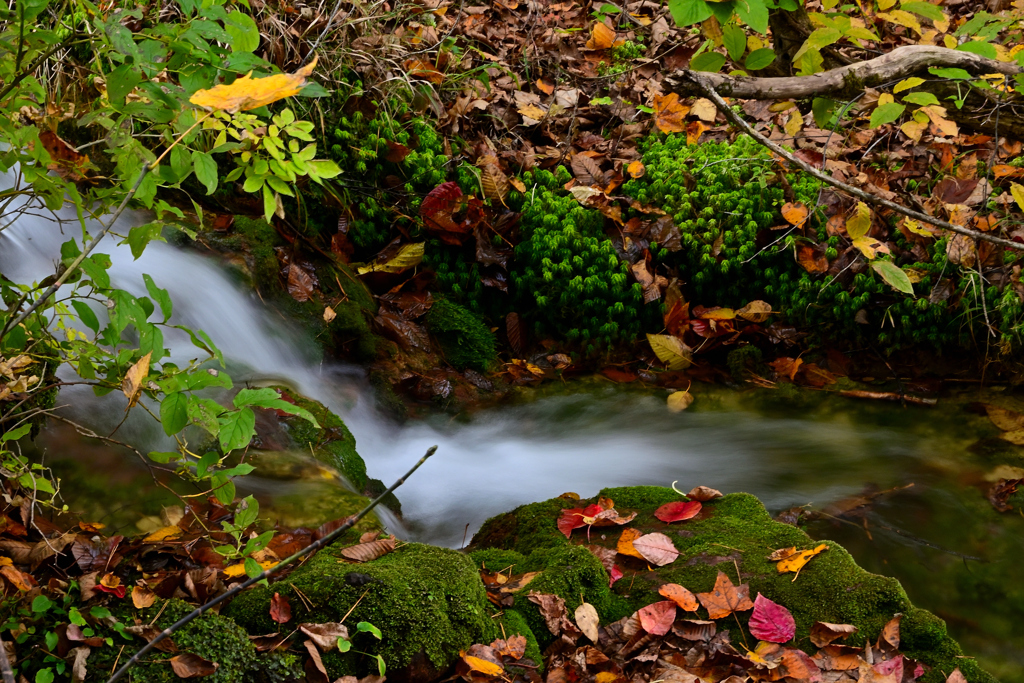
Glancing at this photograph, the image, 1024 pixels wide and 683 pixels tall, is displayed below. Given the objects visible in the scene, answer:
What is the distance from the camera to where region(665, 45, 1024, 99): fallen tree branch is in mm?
3408

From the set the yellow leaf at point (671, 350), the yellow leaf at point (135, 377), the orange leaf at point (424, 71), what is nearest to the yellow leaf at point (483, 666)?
the yellow leaf at point (135, 377)

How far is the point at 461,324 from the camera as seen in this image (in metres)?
4.47

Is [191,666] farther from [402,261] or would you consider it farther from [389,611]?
[402,261]

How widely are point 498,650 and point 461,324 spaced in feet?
8.53

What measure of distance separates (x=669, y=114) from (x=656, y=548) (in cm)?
373

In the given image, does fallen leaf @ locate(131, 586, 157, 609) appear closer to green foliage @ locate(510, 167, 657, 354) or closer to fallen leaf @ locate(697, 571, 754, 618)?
fallen leaf @ locate(697, 571, 754, 618)

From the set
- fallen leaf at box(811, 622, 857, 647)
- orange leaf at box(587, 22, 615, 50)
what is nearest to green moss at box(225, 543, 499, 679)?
fallen leaf at box(811, 622, 857, 647)

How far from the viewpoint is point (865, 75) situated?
3408 mm

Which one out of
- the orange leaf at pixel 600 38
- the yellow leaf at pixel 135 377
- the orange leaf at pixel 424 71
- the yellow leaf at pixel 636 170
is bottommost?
the yellow leaf at pixel 135 377

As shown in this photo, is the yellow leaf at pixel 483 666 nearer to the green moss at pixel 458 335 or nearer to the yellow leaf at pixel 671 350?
the green moss at pixel 458 335

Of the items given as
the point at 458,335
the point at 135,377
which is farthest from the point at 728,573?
the point at 458,335

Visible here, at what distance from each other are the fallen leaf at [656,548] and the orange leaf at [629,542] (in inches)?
0.6

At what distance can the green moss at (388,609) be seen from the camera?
1962 millimetres

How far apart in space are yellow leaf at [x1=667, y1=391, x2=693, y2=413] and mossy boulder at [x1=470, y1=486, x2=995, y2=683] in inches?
59.8
